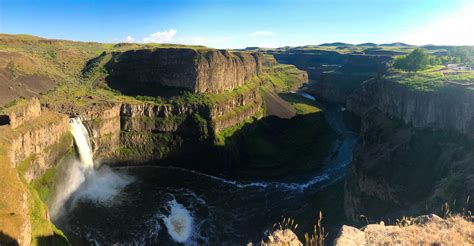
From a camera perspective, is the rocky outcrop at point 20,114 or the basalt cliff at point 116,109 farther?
the rocky outcrop at point 20,114

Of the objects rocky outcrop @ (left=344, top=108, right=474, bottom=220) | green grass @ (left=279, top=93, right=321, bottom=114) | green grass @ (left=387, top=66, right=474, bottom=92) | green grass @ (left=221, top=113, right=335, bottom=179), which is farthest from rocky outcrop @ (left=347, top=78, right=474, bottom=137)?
green grass @ (left=279, top=93, right=321, bottom=114)

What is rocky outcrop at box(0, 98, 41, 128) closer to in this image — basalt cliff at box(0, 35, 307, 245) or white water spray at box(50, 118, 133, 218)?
basalt cliff at box(0, 35, 307, 245)

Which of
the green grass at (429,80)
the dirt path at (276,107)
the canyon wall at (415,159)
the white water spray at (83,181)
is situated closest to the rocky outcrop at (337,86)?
the dirt path at (276,107)

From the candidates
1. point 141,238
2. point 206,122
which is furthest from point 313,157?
point 141,238

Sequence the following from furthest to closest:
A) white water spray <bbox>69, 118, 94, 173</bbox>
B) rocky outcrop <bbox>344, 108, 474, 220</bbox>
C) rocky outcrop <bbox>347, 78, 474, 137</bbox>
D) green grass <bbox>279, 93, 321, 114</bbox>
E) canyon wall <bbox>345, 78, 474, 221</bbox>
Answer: green grass <bbox>279, 93, 321, 114</bbox> < white water spray <bbox>69, 118, 94, 173</bbox> < rocky outcrop <bbox>347, 78, 474, 137</bbox> < canyon wall <bbox>345, 78, 474, 221</bbox> < rocky outcrop <bbox>344, 108, 474, 220</bbox>

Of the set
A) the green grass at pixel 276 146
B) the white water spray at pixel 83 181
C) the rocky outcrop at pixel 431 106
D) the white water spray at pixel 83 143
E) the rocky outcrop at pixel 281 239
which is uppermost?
the rocky outcrop at pixel 281 239

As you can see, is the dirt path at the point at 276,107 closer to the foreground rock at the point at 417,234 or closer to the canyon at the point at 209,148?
the canyon at the point at 209,148
